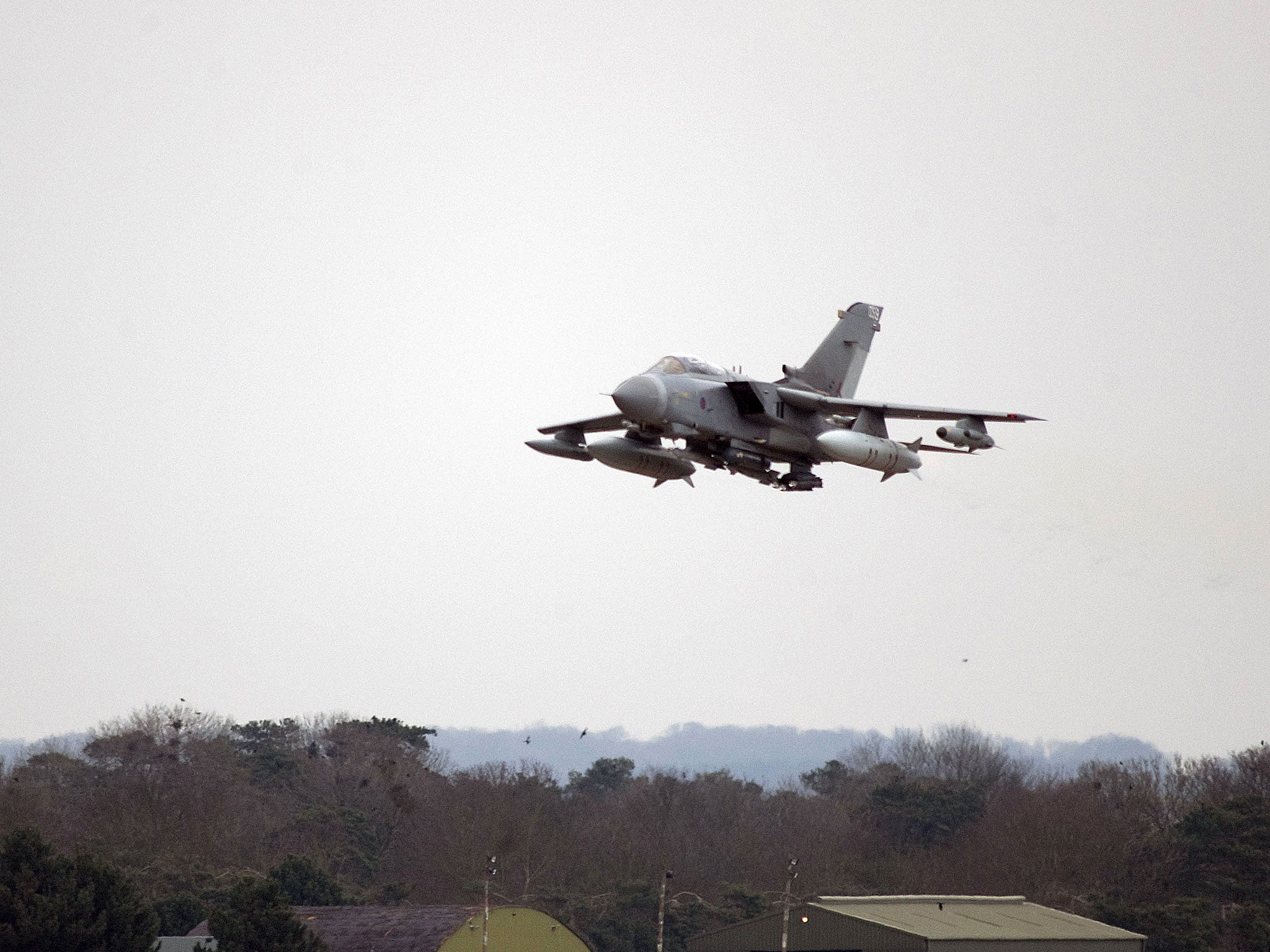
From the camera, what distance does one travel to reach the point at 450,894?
238 ft

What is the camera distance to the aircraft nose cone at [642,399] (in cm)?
3625

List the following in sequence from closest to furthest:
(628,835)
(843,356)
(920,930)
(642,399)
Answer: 1. (642,399)
2. (843,356)
3. (920,930)
4. (628,835)

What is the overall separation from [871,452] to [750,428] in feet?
10.8

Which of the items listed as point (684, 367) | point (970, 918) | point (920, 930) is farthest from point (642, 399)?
point (970, 918)

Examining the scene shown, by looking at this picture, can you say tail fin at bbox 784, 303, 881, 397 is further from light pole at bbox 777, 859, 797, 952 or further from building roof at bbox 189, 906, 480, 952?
building roof at bbox 189, 906, 480, 952

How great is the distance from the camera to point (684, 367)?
38500 millimetres

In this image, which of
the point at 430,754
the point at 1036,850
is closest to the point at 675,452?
the point at 1036,850

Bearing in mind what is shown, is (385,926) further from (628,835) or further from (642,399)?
(628,835)

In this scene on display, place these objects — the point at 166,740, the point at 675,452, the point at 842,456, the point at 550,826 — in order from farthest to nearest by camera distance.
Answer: the point at 166,740 < the point at 550,826 < the point at 675,452 < the point at 842,456

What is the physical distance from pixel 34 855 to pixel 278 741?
74231mm

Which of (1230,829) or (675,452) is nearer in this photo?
(675,452)

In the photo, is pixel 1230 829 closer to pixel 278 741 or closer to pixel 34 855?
pixel 34 855

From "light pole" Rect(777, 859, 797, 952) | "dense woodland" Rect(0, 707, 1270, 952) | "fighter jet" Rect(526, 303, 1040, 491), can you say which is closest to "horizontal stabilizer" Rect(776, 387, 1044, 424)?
"fighter jet" Rect(526, 303, 1040, 491)

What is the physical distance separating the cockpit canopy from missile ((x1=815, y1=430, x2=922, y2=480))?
3.14 metres
